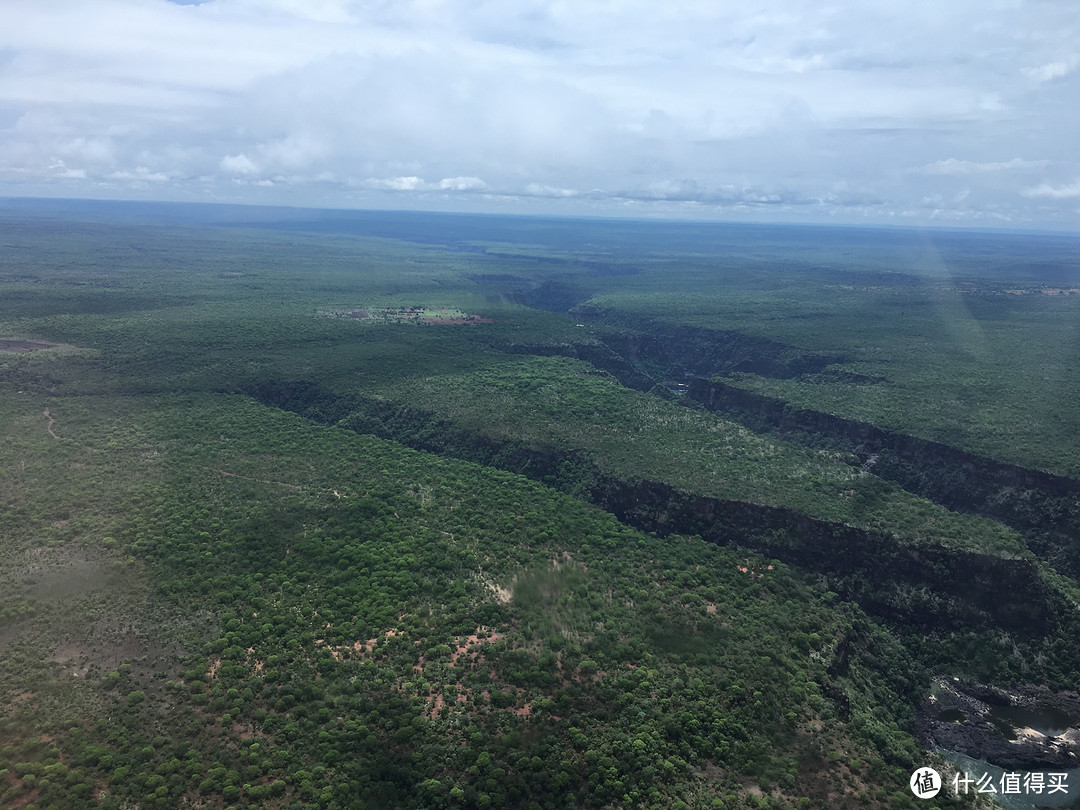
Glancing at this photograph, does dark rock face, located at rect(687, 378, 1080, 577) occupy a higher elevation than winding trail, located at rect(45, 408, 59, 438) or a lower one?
lower

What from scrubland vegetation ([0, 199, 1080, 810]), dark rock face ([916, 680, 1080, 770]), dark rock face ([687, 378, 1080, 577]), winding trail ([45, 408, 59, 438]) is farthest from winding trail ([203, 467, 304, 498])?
dark rock face ([687, 378, 1080, 577])

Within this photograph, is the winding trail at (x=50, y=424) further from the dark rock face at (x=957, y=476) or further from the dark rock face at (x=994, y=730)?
the dark rock face at (x=957, y=476)

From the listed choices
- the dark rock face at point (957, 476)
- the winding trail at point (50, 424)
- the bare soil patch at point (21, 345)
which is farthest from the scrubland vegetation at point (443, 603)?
the bare soil patch at point (21, 345)

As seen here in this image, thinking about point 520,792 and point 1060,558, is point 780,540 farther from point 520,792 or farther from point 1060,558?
point 520,792

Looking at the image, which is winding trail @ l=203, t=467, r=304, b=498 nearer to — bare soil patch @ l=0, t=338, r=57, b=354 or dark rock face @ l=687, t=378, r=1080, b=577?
bare soil patch @ l=0, t=338, r=57, b=354

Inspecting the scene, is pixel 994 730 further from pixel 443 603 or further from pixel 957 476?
pixel 443 603

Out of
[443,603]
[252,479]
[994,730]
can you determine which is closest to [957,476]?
[994,730]
